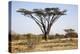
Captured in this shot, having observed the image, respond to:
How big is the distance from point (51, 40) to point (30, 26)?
0.31 meters

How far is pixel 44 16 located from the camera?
2229mm

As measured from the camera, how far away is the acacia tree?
218 cm

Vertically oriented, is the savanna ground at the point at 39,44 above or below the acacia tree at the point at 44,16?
below

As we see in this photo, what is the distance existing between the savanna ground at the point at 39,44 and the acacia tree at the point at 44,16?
94 mm

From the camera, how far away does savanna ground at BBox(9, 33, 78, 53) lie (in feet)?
6.95

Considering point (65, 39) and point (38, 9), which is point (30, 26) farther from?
point (65, 39)

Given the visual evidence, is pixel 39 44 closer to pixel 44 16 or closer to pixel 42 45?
pixel 42 45

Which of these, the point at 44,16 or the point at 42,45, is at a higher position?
the point at 44,16

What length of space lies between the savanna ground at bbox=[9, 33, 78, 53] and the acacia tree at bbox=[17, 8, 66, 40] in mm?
94

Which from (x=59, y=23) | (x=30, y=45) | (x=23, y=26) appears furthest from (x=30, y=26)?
(x=59, y=23)

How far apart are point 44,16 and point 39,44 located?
0.33 m

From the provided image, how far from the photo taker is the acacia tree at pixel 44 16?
2.18 m

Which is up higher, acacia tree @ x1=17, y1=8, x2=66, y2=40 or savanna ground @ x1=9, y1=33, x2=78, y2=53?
acacia tree @ x1=17, y1=8, x2=66, y2=40

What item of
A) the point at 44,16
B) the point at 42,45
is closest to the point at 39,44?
the point at 42,45
